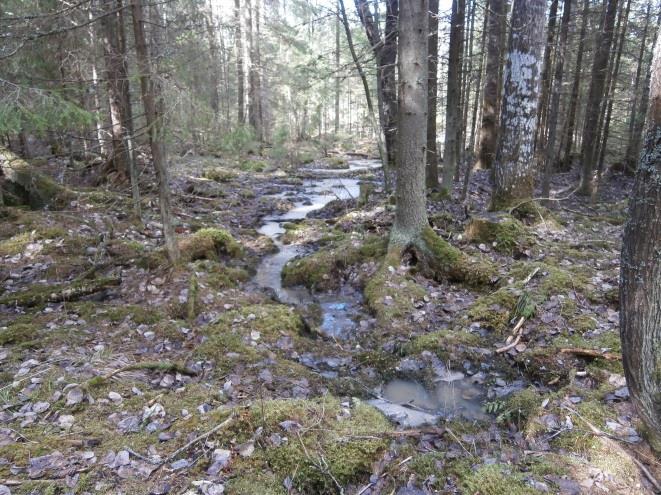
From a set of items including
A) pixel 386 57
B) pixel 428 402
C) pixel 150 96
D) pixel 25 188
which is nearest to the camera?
pixel 428 402

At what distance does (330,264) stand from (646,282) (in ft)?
17.7

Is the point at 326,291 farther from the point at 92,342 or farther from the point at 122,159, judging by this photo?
the point at 122,159

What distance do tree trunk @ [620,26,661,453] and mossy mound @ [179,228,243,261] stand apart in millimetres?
6398

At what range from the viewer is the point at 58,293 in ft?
18.9

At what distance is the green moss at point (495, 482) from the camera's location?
2.59 m

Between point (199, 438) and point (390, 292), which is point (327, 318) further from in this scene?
point (199, 438)

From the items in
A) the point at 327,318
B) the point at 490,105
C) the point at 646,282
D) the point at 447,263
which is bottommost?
the point at 327,318

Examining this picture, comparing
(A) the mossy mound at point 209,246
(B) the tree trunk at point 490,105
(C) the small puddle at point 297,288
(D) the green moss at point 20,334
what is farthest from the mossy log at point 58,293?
(B) the tree trunk at point 490,105

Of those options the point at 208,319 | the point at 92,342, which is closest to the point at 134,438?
the point at 92,342

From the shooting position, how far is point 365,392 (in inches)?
169

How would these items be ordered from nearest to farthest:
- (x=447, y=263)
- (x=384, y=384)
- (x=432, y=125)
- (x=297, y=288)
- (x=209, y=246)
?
(x=384, y=384) < (x=447, y=263) < (x=297, y=288) < (x=209, y=246) < (x=432, y=125)

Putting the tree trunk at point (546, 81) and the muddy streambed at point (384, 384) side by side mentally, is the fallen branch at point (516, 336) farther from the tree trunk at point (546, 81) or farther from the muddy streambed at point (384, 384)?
the tree trunk at point (546, 81)

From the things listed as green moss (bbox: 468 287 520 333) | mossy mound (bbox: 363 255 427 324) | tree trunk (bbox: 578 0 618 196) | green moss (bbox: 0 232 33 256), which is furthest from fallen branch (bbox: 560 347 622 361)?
tree trunk (bbox: 578 0 618 196)

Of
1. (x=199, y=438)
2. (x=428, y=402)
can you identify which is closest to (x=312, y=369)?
(x=428, y=402)
